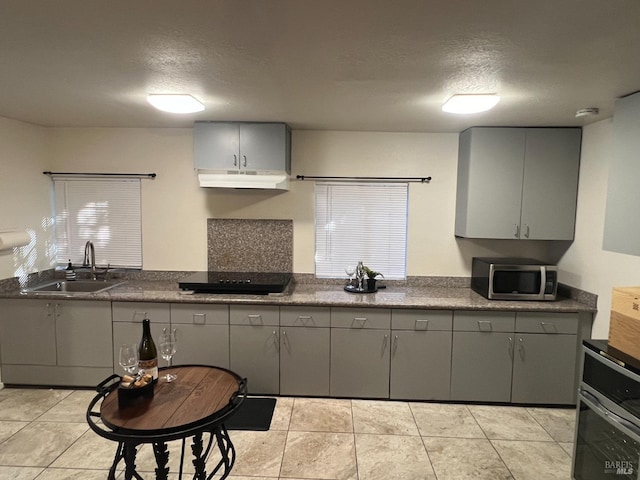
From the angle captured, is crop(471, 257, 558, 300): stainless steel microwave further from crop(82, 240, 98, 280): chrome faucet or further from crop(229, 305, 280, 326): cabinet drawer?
crop(82, 240, 98, 280): chrome faucet

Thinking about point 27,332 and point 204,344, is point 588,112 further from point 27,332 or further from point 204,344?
point 27,332

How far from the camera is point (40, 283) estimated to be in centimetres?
346

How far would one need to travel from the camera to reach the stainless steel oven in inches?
67.6

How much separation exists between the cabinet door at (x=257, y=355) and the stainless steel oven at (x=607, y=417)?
6.98ft

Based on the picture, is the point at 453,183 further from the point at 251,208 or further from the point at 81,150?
the point at 81,150

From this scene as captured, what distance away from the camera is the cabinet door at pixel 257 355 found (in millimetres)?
3039

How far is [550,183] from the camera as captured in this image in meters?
3.11

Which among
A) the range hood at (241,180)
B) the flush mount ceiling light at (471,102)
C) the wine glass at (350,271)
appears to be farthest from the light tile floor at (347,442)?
the flush mount ceiling light at (471,102)

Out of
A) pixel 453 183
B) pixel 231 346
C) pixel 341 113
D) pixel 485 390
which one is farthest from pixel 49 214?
pixel 485 390

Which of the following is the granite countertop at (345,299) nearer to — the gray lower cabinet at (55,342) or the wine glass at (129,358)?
the gray lower cabinet at (55,342)

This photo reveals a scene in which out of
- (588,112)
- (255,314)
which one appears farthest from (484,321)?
(255,314)

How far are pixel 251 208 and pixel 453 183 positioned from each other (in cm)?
201

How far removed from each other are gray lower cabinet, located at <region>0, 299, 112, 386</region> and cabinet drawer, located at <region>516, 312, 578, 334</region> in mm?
3492

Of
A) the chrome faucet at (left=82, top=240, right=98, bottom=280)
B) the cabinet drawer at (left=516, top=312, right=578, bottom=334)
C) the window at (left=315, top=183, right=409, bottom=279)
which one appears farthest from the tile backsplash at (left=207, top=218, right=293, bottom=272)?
the cabinet drawer at (left=516, top=312, right=578, bottom=334)
